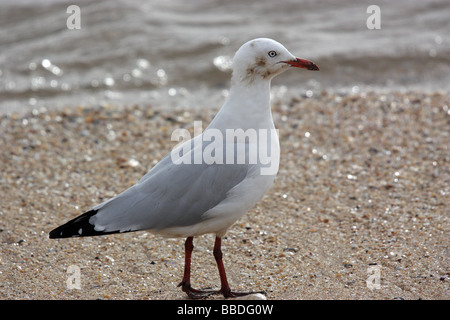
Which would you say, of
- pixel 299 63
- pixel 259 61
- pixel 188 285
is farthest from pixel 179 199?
pixel 299 63

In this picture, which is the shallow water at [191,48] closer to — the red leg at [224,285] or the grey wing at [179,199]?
the red leg at [224,285]

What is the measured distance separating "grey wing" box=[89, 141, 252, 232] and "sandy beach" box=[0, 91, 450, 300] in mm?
623

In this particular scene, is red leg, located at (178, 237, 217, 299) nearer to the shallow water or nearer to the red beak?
the red beak

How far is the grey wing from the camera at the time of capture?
405 cm

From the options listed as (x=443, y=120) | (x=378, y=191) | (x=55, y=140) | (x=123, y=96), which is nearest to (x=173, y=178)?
(x=378, y=191)

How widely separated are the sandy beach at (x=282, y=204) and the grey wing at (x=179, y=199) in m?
0.62

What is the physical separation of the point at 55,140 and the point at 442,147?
4.67m

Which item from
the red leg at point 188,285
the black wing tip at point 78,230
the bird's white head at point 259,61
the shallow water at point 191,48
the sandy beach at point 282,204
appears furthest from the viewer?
the shallow water at point 191,48

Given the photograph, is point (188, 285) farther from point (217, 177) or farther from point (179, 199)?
point (217, 177)

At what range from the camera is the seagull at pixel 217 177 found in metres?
4.06

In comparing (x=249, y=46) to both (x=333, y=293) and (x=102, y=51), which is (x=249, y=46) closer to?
(x=333, y=293)

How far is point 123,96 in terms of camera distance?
970 cm

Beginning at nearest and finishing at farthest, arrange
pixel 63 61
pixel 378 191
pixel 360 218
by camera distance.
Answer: pixel 360 218
pixel 378 191
pixel 63 61

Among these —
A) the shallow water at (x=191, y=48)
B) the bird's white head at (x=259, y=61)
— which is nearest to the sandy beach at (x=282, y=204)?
the shallow water at (x=191, y=48)
